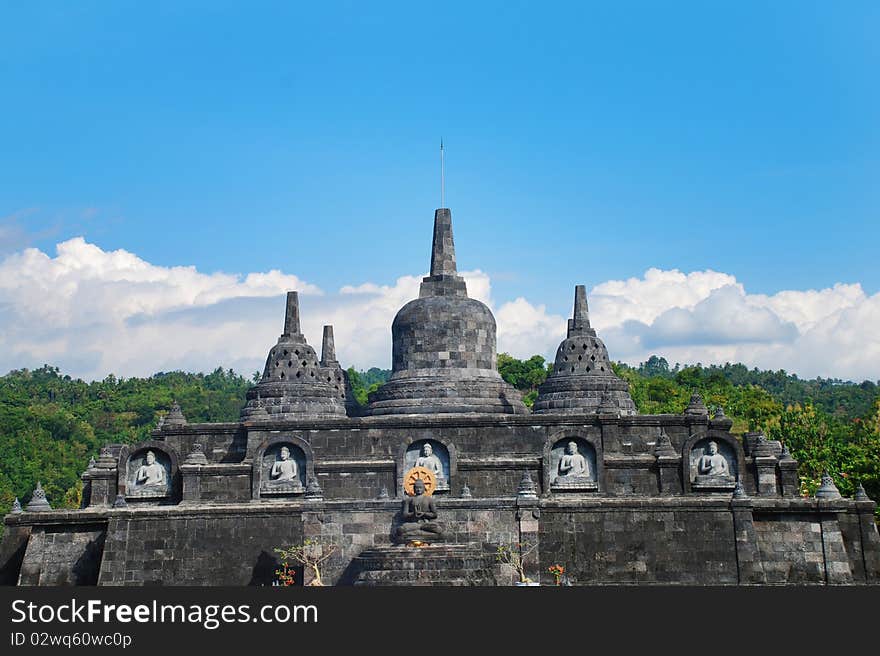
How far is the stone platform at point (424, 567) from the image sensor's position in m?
26.8

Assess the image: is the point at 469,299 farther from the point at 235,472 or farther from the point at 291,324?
the point at 235,472

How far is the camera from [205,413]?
10575 cm

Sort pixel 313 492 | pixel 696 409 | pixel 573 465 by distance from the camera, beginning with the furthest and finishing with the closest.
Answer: pixel 696 409 < pixel 573 465 < pixel 313 492

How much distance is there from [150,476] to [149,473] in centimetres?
9

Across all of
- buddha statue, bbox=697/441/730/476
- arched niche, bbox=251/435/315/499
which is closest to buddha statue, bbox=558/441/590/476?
buddha statue, bbox=697/441/730/476

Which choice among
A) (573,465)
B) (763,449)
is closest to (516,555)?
(573,465)

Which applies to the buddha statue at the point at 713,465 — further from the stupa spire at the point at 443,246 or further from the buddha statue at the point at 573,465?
the stupa spire at the point at 443,246

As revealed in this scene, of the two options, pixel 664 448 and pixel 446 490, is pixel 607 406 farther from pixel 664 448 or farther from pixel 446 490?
pixel 446 490

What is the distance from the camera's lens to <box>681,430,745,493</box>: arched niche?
33809 millimetres

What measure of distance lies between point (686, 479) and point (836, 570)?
4.88 meters

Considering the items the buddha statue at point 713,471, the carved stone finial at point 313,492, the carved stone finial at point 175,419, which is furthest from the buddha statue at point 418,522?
the carved stone finial at point 175,419

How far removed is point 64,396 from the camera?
11275cm

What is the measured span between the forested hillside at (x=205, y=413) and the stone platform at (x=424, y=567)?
702 inches

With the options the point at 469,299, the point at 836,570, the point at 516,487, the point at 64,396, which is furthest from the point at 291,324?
the point at 64,396
